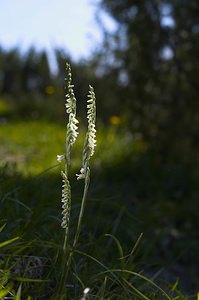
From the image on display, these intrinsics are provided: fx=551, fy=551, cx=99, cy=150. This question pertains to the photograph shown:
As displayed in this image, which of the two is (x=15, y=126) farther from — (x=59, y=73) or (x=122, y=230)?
(x=122, y=230)

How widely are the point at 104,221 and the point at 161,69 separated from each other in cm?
274

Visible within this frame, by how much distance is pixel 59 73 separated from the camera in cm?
937

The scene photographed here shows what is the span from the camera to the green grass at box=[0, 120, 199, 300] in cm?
205

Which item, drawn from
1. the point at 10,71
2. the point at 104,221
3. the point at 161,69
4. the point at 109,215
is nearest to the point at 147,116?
the point at 161,69

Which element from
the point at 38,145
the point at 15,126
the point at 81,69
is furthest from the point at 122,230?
the point at 15,126

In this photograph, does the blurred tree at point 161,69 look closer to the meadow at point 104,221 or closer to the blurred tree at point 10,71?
the meadow at point 104,221

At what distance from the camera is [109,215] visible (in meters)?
3.68

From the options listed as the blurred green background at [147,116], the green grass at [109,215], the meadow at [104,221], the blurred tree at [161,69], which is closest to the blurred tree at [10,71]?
the meadow at [104,221]

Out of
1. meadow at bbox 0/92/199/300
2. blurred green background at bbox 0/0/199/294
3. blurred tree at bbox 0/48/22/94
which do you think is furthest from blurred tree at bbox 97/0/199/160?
blurred tree at bbox 0/48/22/94

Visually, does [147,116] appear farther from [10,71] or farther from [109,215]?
[10,71]

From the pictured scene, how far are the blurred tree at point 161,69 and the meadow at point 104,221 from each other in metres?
0.34

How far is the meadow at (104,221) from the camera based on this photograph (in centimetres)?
197

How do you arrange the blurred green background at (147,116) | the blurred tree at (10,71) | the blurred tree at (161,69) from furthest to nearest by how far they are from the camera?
the blurred tree at (10,71)
the blurred tree at (161,69)
the blurred green background at (147,116)

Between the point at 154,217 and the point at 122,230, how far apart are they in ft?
2.74
